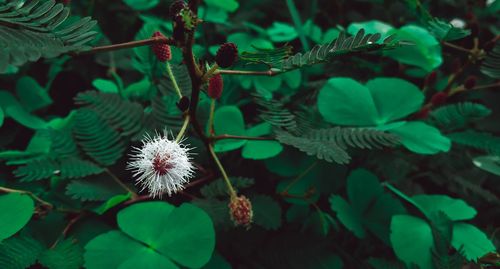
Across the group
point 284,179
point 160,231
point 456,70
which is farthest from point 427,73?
point 160,231

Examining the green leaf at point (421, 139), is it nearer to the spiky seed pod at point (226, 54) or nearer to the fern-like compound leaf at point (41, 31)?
the spiky seed pod at point (226, 54)

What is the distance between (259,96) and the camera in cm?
66

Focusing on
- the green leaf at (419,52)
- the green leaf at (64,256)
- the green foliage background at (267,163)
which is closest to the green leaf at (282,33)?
the green foliage background at (267,163)

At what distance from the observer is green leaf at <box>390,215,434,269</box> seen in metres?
0.62

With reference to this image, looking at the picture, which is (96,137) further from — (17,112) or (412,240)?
(412,240)

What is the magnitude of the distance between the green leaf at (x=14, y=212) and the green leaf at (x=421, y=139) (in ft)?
1.61

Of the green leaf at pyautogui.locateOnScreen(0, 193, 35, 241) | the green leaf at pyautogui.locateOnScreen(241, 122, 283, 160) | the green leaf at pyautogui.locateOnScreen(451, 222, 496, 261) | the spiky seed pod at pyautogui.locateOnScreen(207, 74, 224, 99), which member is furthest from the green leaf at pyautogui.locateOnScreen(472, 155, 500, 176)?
the green leaf at pyautogui.locateOnScreen(0, 193, 35, 241)

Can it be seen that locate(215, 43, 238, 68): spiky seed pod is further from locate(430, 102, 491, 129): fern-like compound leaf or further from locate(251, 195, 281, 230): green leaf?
locate(430, 102, 491, 129): fern-like compound leaf

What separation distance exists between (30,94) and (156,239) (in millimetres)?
388

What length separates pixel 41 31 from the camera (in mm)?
448

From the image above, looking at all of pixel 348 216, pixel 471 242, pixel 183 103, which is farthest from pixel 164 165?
pixel 471 242

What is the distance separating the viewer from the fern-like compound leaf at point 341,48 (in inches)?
18.3

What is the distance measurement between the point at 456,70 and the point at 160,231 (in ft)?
1.93

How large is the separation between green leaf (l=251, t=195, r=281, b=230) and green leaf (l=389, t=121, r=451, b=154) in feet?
0.66
